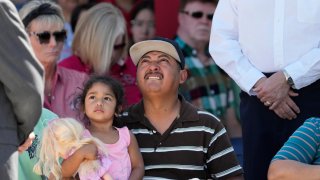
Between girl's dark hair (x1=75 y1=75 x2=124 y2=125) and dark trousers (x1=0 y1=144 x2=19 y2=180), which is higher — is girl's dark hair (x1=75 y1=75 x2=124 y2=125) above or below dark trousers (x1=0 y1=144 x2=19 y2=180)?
below

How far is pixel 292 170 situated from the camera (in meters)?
3.99

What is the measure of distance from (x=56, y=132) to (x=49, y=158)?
0.45ft

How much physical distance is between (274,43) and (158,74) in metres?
0.67

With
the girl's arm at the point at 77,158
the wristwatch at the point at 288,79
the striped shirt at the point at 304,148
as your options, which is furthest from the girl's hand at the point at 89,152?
the wristwatch at the point at 288,79

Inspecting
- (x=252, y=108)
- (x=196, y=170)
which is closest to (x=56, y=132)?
(x=196, y=170)

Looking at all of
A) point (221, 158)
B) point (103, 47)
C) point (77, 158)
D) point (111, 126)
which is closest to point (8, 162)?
point (77, 158)

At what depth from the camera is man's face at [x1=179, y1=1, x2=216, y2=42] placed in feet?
22.8

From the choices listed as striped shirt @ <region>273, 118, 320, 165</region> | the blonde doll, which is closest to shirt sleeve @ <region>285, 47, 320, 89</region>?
striped shirt @ <region>273, 118, 320, 165</region>

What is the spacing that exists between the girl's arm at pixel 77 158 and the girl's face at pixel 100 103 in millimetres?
293

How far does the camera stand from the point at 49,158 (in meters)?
4.62

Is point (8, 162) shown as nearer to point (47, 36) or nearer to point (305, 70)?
point (305, 70)

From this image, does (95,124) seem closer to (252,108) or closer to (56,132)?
(56,132)

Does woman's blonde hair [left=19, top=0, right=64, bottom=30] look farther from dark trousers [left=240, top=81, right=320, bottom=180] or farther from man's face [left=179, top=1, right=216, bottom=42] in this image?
dark trousers [left=240, top=81, right=320, bottom=180]

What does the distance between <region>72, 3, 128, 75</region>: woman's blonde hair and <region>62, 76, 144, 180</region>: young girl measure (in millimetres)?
1359
